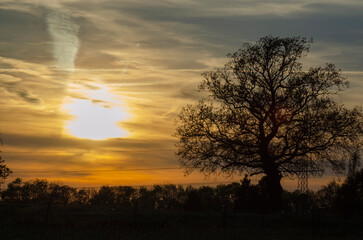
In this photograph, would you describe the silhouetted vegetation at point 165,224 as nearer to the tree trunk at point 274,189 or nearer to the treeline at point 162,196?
the tree trunk at point 274,189

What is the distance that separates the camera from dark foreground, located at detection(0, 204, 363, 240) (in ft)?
102

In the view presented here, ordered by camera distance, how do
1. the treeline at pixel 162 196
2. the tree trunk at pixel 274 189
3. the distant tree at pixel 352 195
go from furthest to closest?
1. the treeline at pixel 162 196
2. the distant tree at pixel 352 195
3. the tree trunk at pixel 274 189

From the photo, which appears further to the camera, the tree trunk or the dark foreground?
the tree trunk

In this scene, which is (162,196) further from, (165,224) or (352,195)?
(165,224)

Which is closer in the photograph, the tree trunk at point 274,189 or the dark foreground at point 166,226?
the dark foreground at point 166,226

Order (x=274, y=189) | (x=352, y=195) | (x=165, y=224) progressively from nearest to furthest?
(x=165, y=224)
(x=274, y=189)
(x=352, y=195)

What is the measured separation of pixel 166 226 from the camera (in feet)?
124

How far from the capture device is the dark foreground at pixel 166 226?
102ft

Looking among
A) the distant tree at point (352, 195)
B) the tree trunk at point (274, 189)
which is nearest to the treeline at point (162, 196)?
the distant tree at point (352, 195)

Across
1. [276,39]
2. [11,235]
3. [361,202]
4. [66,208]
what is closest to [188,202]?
[361,202]

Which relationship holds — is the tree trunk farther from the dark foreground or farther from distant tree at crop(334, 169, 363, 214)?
distant tree at crop(334, 169, 363, 214)

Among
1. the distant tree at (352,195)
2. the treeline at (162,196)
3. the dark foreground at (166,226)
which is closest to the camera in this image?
the dark foreground at (166,226)

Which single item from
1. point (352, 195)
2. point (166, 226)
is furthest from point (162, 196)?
point (166, 226)

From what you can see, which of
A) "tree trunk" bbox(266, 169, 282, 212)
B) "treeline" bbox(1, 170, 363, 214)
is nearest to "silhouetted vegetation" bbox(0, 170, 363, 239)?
"tree trunk" bbox(266, 169, 282, 212)
